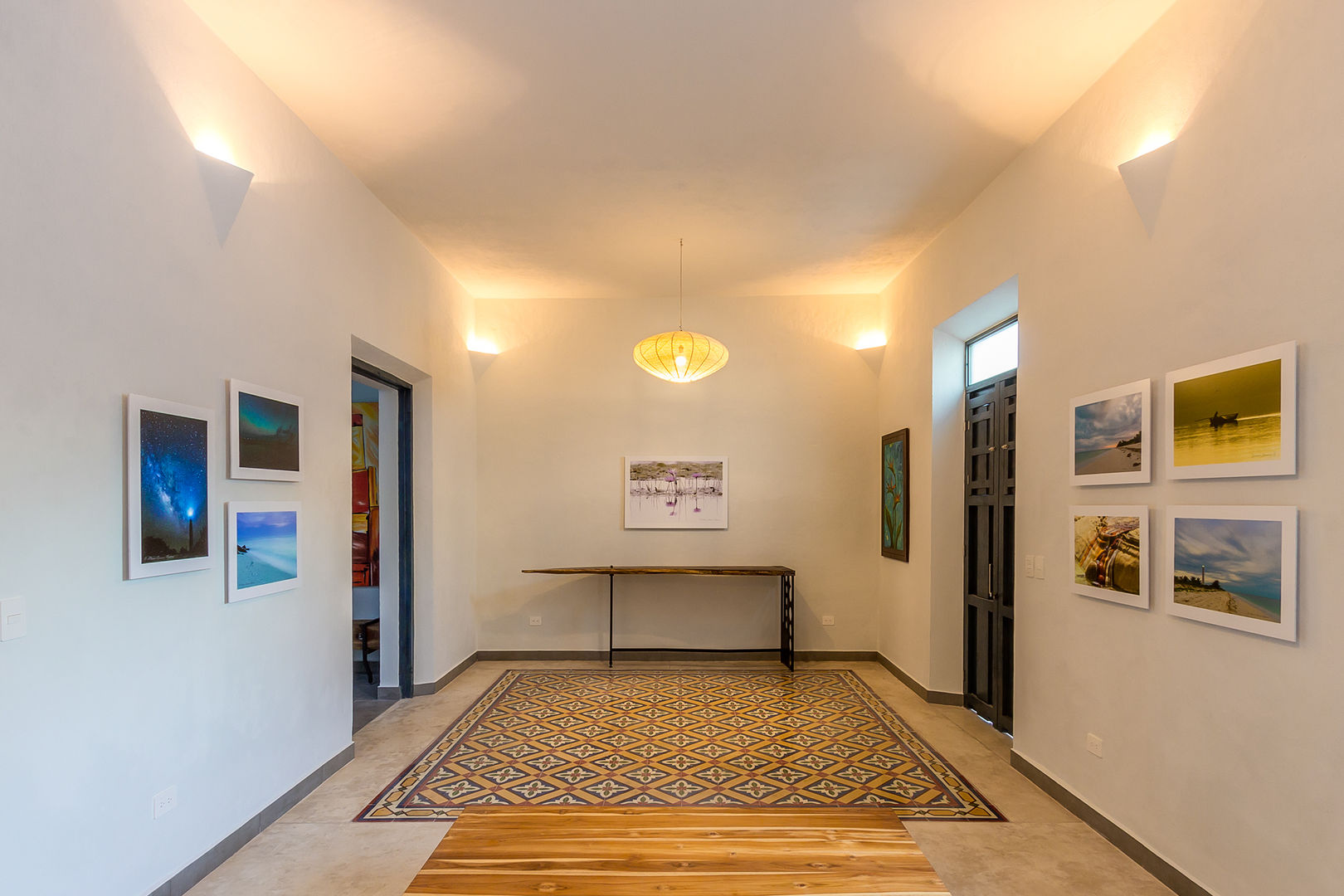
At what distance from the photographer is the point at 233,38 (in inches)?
123

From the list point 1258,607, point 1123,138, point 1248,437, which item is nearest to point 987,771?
point 1258,607

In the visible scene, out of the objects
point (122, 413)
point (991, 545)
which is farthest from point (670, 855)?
point (991, 545)

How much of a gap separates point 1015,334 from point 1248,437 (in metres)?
2.48

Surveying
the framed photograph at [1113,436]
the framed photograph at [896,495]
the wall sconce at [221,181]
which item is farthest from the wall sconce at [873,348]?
the wall sconce at [221,181]

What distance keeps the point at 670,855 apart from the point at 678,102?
10.9ft

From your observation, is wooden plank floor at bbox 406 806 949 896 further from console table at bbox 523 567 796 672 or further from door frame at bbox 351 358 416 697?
console table at bbox 523 567 796 672

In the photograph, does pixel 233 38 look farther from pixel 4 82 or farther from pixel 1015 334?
pixel 1015 334

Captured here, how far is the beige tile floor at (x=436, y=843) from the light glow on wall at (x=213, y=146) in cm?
303

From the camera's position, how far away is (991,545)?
514cm

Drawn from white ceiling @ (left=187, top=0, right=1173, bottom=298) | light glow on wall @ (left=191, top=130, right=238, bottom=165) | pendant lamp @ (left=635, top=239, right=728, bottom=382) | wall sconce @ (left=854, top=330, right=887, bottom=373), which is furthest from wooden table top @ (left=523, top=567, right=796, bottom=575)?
light glow on wall @ (left=191, top=130, right=238, bottom=165)

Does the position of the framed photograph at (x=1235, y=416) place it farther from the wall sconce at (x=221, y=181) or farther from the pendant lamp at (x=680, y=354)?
the wall sconce at (x=221, y=181)

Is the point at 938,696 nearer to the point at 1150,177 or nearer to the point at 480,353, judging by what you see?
the point at 1150,177

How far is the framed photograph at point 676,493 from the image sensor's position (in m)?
7.11

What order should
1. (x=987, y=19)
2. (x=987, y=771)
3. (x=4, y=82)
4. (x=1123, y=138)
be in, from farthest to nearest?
(x=987, y=771), (x=1123, y=138), (x=987, y=19), (x=4, y=82)
